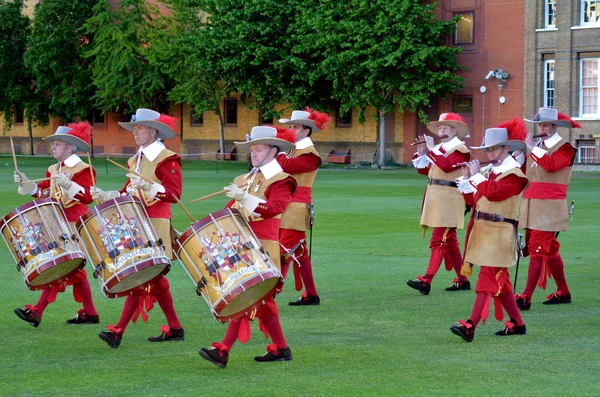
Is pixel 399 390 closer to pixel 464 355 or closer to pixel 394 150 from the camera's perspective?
pixel 464 355

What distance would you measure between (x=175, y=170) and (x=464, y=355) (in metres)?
2.71

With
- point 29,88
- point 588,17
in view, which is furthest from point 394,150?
point 29,88

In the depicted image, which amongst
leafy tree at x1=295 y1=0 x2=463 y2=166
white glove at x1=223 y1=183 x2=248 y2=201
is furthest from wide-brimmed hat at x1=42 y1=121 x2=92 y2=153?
leafy tree at x1=295 y1=0 x2=463 y2=166

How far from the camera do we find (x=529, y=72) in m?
46.2

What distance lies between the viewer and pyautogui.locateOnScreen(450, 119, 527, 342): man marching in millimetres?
9312

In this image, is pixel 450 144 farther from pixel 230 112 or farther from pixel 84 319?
pixel 230 112

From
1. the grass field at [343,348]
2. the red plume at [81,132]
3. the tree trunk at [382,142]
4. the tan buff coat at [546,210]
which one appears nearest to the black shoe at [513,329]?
the grass field at [343,348]

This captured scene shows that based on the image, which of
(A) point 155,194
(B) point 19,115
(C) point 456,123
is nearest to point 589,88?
(C) point 456,123

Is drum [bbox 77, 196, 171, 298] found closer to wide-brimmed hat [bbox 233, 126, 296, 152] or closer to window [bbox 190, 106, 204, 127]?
wide-brimmed hat [bbox 233, 126, 296, 152]

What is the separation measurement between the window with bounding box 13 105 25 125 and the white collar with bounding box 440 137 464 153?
184 feet

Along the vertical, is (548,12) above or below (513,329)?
above

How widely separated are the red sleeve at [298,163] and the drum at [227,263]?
317cm

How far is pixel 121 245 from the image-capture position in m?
8.40

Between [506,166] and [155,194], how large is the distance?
9.47 ft
